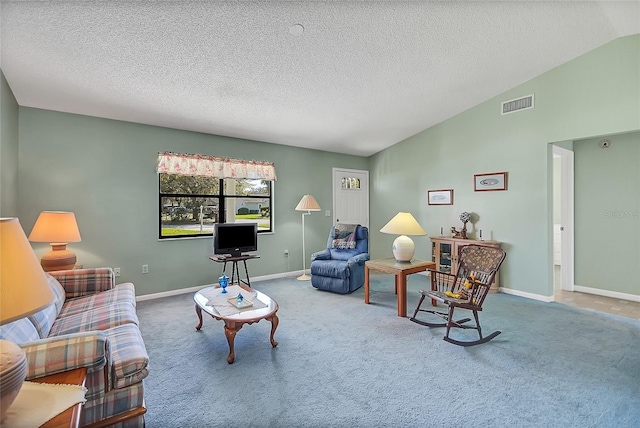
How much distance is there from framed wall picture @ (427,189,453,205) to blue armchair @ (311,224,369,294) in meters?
1.42

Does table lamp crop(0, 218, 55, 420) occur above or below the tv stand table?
above

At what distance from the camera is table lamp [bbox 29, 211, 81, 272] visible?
2996 millimetres

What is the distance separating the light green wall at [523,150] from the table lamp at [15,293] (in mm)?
4876

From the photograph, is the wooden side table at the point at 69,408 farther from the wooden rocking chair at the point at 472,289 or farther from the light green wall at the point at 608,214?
the light green wall at the point at 608,214

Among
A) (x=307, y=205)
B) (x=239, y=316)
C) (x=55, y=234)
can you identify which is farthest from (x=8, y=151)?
(x=307, y=205)

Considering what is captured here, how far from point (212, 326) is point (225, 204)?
2.20 metres

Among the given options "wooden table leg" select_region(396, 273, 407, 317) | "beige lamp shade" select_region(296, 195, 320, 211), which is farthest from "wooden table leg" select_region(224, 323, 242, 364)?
"beige lamp shade" select_region(296, 195, 320, 211)

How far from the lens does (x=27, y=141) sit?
346cm

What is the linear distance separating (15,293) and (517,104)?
5.24 metres

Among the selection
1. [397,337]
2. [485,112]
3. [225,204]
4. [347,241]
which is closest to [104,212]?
[225,204]

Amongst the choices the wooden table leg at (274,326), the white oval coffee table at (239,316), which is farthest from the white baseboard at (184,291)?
the wooden table leg at (274,326)

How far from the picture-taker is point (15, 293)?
87 centimetres

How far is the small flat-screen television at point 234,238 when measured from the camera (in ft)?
14.3

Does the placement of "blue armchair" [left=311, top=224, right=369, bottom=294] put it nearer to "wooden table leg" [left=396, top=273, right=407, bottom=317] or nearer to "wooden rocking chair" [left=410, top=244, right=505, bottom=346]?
"wooden table leg" [left=396, top=273, right=407, bottom=317]
